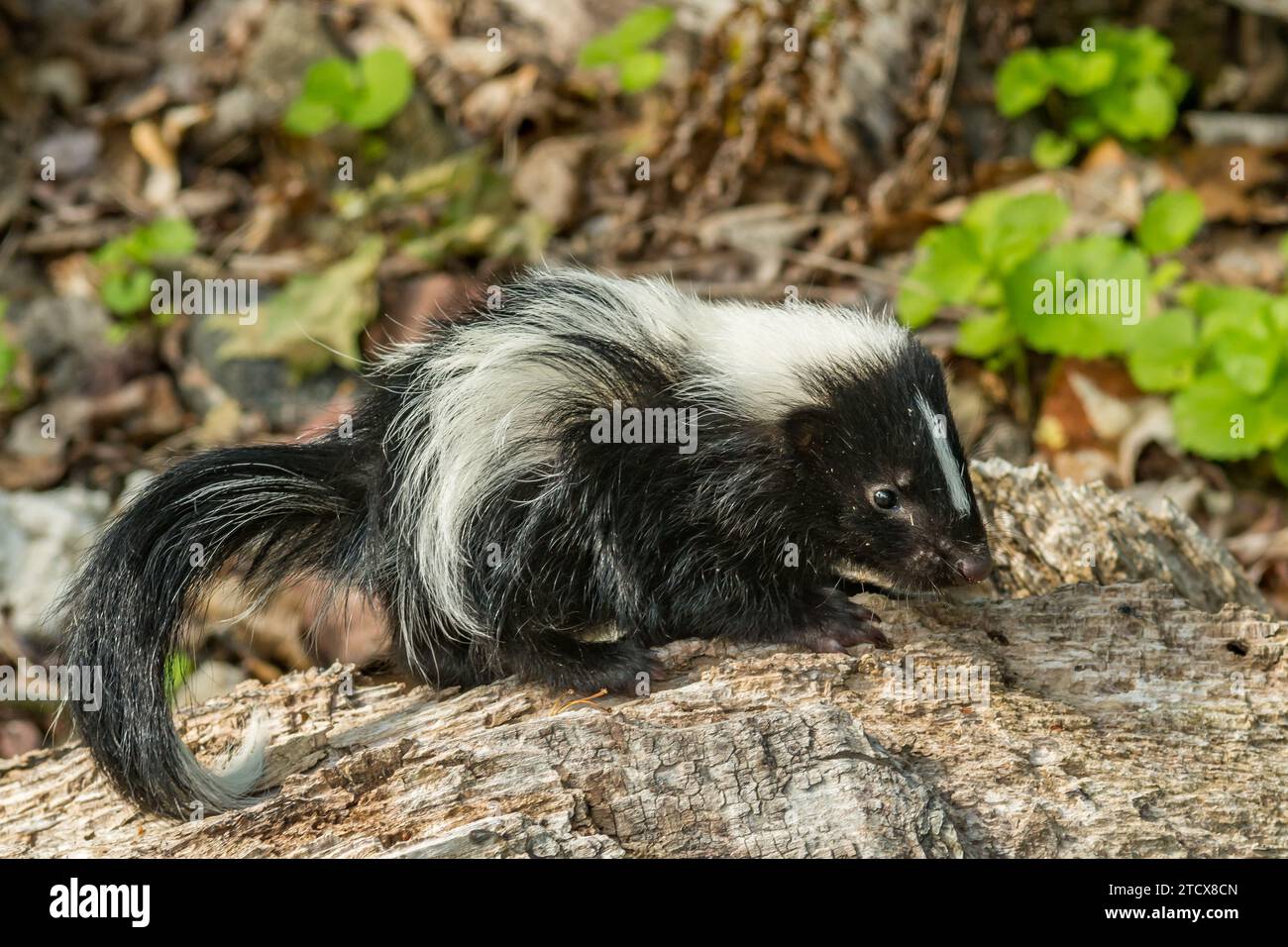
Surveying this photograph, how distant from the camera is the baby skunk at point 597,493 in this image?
17.3 ft

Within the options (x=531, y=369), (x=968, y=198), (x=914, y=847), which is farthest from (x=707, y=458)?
(x=968, y=198)

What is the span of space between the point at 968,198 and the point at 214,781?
24.1ft

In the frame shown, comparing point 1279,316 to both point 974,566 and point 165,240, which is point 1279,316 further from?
point 165,240

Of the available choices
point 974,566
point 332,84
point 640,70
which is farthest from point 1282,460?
point 332,84

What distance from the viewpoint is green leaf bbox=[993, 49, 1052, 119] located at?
32.6 feet

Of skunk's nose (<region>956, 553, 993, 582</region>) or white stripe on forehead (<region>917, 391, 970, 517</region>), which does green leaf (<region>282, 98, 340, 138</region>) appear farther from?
skunk's nose (<region>956, 553, 993, 582</region>)

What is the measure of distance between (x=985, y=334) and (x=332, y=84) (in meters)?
5.27

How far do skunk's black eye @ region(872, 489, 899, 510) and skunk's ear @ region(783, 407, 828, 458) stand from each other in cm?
30

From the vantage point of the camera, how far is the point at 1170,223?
8867 millimetres

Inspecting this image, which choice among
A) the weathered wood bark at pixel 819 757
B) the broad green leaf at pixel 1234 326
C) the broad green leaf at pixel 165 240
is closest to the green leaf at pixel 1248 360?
the broad green leaf at pixel 1234 326

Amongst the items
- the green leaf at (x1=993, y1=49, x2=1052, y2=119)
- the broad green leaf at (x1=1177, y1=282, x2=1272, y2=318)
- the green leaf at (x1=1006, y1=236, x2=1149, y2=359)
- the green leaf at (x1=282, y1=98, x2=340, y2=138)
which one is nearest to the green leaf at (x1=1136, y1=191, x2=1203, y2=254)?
the broad green leaf at (x1=1177, y1=282, x2=1272, y2=318)

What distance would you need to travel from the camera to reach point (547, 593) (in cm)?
544

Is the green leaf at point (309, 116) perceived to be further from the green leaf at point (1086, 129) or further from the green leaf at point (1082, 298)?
the green leaf at point (1086, 129)

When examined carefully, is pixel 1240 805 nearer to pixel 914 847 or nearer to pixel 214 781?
pixel 914 847
